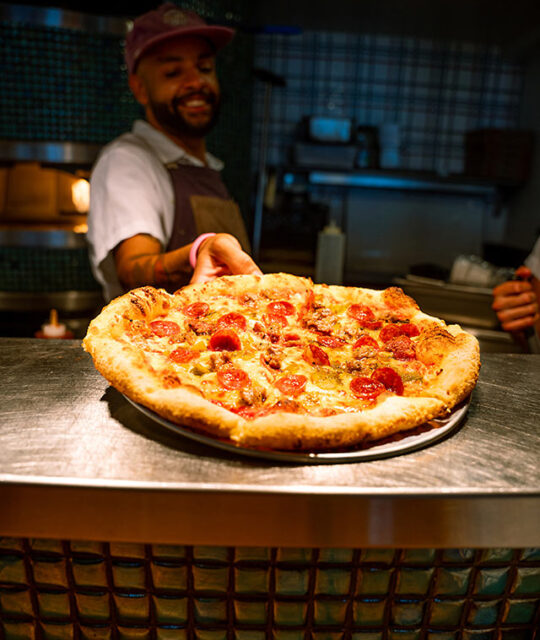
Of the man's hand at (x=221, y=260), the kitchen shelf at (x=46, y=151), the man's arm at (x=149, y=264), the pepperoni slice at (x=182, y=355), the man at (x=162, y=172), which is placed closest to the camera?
the pepperoni slice at (x=182, y=355)

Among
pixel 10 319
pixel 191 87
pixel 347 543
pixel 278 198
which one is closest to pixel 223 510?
pixel 347 543

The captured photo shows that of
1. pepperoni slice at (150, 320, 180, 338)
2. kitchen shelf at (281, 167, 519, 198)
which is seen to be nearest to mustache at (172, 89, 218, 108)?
pepperoni slice at (150, 320, 180, 338)

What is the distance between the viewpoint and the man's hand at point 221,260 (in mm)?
1677

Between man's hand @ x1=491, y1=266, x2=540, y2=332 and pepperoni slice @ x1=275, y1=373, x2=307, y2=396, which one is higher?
man's hand @ x1=491, y1=266, x2=540, y2=332

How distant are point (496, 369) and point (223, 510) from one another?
0.89 meters

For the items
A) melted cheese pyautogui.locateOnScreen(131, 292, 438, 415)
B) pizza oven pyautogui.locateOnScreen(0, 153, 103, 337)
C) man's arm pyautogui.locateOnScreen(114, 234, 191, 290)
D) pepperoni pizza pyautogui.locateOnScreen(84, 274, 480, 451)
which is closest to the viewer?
pepperoni pizza pyautogui.locateOnScreen(84, 274, 480, 451)

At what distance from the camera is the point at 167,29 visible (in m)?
2.30

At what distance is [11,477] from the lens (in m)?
0.80

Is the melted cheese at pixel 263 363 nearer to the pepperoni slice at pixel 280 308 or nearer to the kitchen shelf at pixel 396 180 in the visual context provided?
the pepperoni slice at pixel 280 308

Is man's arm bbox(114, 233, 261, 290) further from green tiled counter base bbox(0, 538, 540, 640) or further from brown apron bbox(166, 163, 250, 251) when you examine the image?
green tiled counter base bbox(0, 538, 540, 640)

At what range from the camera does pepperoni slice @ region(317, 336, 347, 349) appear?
4.62 feet

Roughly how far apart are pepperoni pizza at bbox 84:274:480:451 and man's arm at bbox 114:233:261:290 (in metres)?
0.13

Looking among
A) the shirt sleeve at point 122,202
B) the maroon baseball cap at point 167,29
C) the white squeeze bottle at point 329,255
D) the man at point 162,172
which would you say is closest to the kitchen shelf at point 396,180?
the white squeeze bottle at point 329,255

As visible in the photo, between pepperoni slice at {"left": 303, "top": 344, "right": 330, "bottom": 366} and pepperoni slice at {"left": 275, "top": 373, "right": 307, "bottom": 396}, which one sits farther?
pepperoni slice at {"left": 303, "top": 344, "right": 330, "bottom": 366}
